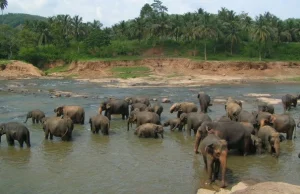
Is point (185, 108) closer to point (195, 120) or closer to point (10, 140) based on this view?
point (195, 120)

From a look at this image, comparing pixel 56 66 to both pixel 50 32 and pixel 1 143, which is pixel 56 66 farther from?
pixel 1 143

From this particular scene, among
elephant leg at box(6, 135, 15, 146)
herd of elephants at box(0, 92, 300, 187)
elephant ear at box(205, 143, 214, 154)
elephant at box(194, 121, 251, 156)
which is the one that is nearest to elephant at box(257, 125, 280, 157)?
herd of elephants at box(0, 92, 300, 187)

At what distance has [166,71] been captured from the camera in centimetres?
5478

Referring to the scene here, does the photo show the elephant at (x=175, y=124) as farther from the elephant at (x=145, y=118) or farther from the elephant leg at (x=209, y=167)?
the elephant leg at (x=209, y=167)

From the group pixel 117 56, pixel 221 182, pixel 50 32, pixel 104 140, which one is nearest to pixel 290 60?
pixel 117 56

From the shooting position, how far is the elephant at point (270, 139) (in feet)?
41.5

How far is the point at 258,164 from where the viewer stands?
12.1 meters

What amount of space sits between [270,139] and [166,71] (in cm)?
4224

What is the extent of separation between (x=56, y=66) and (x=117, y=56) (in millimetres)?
9332

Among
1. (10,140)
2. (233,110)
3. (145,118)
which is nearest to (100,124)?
(145,118)

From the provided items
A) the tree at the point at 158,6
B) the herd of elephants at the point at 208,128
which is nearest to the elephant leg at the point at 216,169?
the herd of elephants at the point at 208,128

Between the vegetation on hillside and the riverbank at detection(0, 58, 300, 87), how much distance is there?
441 cm

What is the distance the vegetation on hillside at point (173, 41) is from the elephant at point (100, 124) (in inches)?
1732

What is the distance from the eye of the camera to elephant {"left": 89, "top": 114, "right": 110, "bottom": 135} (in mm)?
16375
